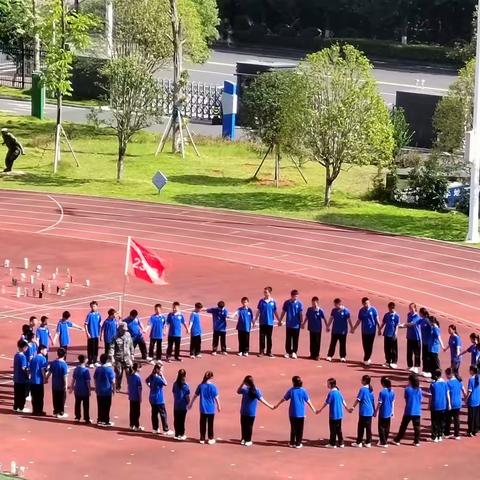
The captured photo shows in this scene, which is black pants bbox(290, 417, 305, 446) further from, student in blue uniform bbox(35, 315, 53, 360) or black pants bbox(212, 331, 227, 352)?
black pants bbox(212, 331, 227, 352)

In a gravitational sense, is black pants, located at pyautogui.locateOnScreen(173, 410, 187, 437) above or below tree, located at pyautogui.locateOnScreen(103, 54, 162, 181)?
below

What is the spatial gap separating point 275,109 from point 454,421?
1015 inches

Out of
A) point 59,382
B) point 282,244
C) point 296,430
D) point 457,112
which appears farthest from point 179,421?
point 457,112

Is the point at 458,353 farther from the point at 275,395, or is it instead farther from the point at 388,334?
the point at 275,395

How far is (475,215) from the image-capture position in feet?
138

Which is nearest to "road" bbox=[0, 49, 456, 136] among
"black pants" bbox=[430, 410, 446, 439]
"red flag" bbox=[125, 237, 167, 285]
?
"red flag" bbox=[125, 237, 167, 285]

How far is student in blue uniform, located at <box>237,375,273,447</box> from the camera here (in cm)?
2298

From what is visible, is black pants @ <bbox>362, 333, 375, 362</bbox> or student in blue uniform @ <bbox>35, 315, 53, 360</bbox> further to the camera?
black pants @ <bbox>362, 333, 375, 362</bbox>

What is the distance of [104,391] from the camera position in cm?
2398

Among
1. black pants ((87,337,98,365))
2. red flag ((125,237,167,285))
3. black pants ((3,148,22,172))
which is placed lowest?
black pants ((87,337,98,365))

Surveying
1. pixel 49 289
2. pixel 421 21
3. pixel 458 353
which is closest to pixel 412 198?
pixel 49 289

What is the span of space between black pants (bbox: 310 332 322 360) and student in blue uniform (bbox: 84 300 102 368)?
4.37 m

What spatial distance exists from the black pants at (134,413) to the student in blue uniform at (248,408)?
6.06 ft

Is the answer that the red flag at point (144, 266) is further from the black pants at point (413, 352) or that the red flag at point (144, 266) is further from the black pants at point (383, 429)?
the black pants at point (383, 429)
